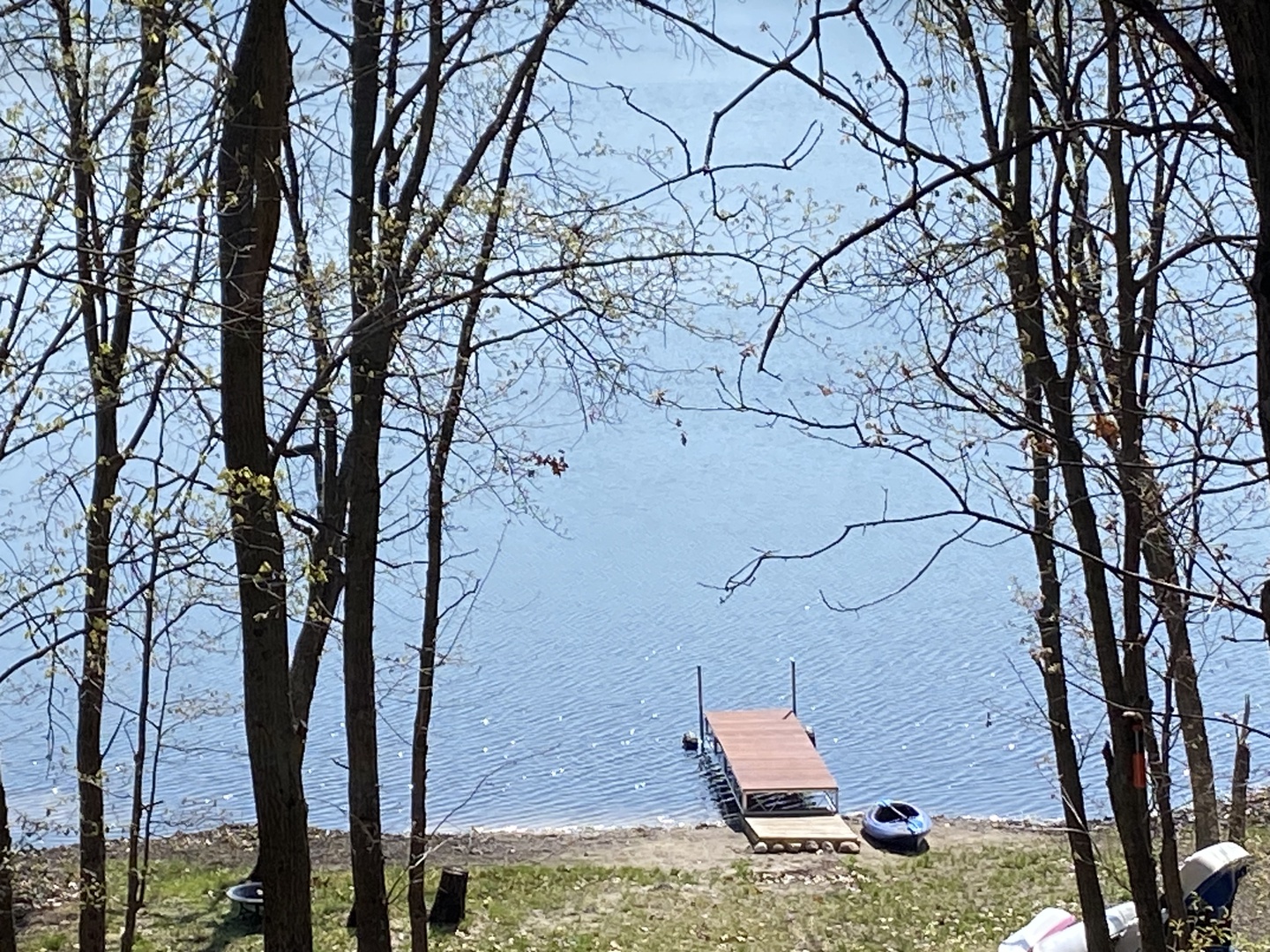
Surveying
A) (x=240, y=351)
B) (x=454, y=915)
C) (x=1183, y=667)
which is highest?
(x=240, y=351)

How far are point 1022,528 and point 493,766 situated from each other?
48.0ft

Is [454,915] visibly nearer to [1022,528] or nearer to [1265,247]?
[1022,528]

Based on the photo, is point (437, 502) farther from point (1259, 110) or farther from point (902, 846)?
point (902, 846)

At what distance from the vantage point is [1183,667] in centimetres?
697

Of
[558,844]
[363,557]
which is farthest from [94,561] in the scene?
[558,844]

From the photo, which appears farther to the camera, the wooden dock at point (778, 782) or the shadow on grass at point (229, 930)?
the wooden dock at point (778, 782)

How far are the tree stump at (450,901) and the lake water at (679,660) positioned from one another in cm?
314

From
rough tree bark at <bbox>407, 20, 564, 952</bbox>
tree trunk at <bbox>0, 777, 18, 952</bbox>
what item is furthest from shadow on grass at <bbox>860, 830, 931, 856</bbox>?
tree trunk at <bbox>0, 777, 18, 952</bbox>

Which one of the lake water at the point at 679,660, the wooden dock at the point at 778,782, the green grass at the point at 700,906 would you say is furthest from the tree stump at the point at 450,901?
the wooden dock at the point at 778,782

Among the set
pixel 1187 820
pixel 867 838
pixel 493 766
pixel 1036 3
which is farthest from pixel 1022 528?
pixel 493 766

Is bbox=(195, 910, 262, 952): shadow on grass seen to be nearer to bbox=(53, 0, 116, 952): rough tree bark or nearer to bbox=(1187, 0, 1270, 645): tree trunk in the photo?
bbox=(53, 0, 116, 952): rough tree bark

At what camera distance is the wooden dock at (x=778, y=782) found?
15195 millimetres

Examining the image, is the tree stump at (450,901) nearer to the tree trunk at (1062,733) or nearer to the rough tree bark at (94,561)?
the rough tree bark at (94,561)

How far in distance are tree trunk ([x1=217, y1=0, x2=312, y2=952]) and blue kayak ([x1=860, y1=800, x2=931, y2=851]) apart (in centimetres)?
1077
